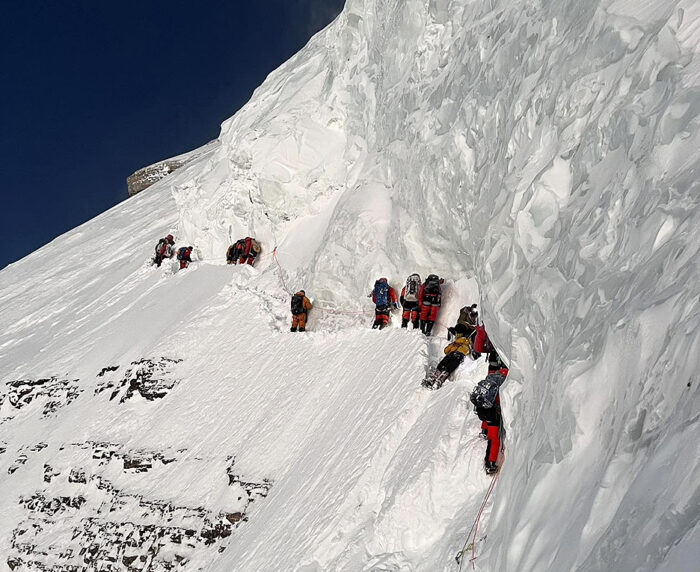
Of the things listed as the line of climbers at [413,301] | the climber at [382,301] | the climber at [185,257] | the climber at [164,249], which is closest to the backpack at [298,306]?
the line of climbers at [413,301]

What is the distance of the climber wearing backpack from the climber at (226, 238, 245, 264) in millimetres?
7756

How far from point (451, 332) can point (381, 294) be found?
2.16 meters

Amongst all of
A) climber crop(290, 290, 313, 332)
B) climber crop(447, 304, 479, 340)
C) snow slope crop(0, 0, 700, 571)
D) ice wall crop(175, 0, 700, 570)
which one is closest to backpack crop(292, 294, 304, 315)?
climber crop(290, 290, 313, 332)

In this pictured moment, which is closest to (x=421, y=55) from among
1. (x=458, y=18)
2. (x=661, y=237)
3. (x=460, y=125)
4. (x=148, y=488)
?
(x=458, y=18)

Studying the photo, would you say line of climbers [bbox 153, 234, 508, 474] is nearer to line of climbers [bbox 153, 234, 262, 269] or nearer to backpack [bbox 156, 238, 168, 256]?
line of climbers [bbox 153, 234, 262, 269]

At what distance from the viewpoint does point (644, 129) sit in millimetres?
4547

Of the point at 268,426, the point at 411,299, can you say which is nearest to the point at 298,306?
the point at 268,426

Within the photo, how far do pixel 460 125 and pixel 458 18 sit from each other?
2606mm

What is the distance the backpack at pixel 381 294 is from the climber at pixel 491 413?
16.1 ft

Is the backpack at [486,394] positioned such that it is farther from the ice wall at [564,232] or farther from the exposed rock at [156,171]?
the exposed rock at [156,171]

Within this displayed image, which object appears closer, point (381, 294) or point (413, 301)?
point (413, 301)

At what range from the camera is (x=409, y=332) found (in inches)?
416

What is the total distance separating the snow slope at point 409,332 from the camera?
355 centimetres

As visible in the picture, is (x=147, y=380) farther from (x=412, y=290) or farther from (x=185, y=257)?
(x=412, y=290)
